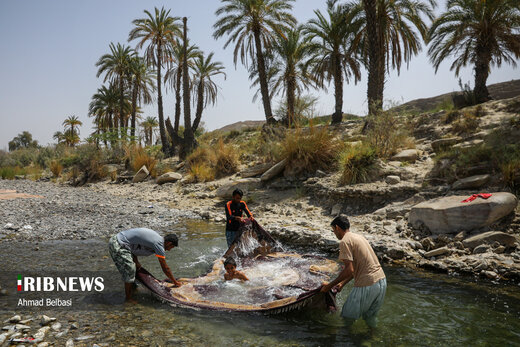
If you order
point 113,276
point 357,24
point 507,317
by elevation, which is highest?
point 357,24

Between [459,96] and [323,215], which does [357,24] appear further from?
[323,215]

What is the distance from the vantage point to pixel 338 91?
23.7 m

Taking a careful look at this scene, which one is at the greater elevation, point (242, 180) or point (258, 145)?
point (258, 145)

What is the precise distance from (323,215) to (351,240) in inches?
268

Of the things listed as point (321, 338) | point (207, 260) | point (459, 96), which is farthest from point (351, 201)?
point (459, 96)

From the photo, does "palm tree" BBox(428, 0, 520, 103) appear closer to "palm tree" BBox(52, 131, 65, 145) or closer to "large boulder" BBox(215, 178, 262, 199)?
"large boulder" BBox(215, 178, 262, 199)

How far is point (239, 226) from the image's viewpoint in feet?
21.9

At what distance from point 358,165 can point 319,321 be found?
7.50 metres

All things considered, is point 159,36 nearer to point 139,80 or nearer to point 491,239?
point 139,80

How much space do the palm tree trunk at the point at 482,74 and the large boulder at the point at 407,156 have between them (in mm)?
7029

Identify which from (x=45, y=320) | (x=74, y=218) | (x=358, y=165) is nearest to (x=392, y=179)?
(x=358, y=165)

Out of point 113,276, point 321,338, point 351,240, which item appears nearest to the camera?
point 351,240

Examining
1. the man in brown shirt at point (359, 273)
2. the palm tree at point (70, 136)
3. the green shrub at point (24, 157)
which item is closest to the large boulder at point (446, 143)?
the man in brown shirt at point (359, 273)

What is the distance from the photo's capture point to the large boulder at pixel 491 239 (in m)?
6.23
